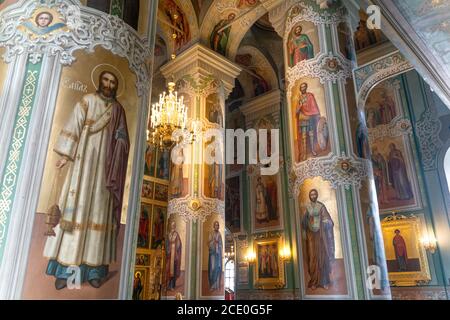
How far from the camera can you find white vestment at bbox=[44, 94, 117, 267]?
3148 mm

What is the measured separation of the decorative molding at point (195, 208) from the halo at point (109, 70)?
5.79 meters

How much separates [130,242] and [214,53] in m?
8.25

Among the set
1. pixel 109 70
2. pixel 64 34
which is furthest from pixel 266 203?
pixel 64 34

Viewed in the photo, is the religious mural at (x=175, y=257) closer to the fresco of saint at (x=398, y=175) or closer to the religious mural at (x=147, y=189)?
the religious mural at (x=147, y=189)

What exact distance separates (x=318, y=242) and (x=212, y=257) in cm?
344

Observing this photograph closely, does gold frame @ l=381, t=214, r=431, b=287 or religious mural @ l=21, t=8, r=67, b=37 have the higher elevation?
religious mural @ l=21, t=8, r=67, b=37

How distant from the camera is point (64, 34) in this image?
3658 millimetres

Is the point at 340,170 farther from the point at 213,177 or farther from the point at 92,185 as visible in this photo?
the point at 92,185

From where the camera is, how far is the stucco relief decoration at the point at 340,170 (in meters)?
6.68

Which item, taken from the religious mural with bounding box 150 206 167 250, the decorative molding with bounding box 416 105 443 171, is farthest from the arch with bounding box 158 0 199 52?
the decorative molding with bounding box 416 105 443 171

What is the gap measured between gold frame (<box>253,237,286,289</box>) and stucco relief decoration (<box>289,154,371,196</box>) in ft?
20.6

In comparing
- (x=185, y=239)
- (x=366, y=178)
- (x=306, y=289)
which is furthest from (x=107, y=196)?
(x=185, y=239)

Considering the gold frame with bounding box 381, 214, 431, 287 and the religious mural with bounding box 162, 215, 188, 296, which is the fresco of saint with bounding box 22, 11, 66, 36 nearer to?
the religious mural with bounding box 162, 215, 188, 296

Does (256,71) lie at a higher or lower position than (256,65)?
lower
